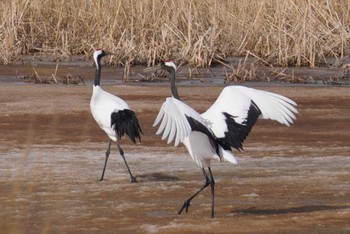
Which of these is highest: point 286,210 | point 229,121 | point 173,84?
point 173,84

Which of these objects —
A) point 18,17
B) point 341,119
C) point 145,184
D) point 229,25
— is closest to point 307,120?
point 341,119

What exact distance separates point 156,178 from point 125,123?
0.55 metres

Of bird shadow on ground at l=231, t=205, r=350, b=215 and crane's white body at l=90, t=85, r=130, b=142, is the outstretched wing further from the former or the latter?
crane's white body at l=90, t=85, r=130, b=142

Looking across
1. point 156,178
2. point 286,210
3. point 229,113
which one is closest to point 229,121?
point 229,113

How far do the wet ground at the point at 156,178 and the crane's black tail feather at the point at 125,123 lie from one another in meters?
0.37

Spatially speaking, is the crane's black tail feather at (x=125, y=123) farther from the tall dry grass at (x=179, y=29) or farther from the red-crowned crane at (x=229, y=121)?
A: the tall dry grass at (x=179, y=29)

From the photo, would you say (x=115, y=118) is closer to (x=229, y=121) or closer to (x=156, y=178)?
(x=156, y=178)

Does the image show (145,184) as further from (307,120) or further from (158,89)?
(158,89)

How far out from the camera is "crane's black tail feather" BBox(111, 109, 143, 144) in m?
8.98

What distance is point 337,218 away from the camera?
7266 millimetres

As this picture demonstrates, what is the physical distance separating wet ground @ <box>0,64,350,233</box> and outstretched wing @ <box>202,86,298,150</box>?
58 cm

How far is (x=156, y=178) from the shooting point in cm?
895

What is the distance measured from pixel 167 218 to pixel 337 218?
1.16 meters

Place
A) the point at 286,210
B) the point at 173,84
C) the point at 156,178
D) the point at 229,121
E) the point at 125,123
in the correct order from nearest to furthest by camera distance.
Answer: the point at 229,121 < the point at 286,210 < the point at 173,84 < the point at 156,178 < the point at 125,123
